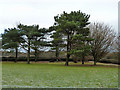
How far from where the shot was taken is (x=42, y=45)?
101 ft

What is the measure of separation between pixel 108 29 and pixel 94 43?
3.97m

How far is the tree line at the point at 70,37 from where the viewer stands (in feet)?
82.8

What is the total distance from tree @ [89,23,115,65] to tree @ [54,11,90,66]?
10.5ft

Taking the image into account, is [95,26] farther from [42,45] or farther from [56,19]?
[42,45]

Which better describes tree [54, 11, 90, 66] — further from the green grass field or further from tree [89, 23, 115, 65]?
the green grass field

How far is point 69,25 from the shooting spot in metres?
24.3

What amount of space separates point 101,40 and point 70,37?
6362 mm

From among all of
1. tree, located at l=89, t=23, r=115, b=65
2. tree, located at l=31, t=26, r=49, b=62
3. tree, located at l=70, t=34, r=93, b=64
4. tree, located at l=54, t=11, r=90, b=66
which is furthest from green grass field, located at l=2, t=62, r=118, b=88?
tree, located at l=31, t=26, r=49, b=62

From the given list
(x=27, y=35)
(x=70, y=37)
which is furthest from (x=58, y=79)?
(x=27, y=35)

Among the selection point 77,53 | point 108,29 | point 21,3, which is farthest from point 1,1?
point 108,29

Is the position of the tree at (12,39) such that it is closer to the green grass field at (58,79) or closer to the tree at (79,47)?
the tree at (79,47)

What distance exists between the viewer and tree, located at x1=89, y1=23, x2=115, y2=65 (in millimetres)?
28766

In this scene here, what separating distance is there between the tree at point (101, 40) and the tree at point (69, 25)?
3.21 m

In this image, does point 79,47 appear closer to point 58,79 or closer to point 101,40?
point 101,40
